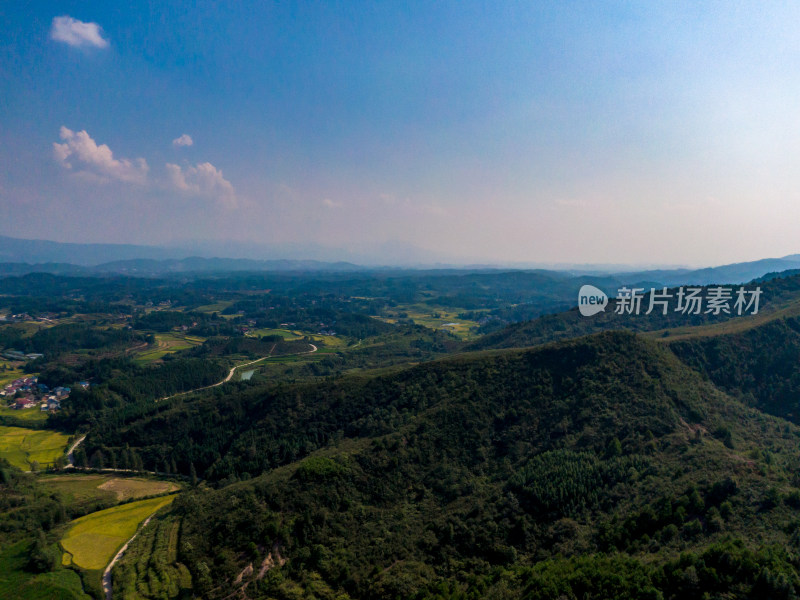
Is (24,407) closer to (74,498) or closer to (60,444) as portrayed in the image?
(60,444)

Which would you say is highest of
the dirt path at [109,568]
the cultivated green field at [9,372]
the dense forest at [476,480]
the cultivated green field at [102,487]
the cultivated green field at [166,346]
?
the dense forest at [476,480]

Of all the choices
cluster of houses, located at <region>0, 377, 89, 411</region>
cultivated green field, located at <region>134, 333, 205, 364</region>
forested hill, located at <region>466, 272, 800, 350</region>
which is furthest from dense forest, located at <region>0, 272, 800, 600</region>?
cultivated green field, located at <region>134, 333, 205, 364</region>

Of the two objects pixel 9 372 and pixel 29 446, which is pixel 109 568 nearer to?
pixel 29 446

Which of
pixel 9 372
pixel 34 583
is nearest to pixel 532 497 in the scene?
pixel 34 583

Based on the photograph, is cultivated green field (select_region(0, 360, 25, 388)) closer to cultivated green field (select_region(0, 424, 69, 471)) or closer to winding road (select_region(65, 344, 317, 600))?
cultivated green field (select_region(0, 424, 69, 471))

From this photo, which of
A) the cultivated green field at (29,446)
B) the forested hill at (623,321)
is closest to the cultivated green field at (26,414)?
the cultivated green field at (29,446)

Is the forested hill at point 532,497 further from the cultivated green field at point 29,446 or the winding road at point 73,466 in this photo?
the cultivated green field at point 29,446
